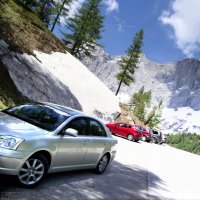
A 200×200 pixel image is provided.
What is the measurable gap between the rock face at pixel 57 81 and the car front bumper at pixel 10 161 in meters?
15.0

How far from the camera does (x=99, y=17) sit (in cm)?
5066

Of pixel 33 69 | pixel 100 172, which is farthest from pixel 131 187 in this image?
pixel 33 69

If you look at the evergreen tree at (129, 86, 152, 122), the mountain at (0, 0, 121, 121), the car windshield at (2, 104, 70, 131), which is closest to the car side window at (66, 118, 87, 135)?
the car windshield at (2, 104, 70, 131)

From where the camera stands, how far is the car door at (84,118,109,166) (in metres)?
8.73

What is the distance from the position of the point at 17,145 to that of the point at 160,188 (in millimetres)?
5850

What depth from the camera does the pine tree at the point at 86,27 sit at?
1896 inches

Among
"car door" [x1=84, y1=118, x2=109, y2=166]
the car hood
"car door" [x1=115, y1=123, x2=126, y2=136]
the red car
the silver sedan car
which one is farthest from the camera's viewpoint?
"car door" [x1=115, y1=123, x2=126, y2=136]

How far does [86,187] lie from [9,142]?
2.59 m

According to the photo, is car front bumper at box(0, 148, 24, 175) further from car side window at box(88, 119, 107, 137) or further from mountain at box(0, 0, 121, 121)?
mountain at box(0, 0, 121, 121)

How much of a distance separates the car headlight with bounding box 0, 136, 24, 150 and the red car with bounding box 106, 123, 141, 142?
23667 mm

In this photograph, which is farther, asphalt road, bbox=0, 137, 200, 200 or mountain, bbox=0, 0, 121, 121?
mountain, bbox=0, 0, 121, 121

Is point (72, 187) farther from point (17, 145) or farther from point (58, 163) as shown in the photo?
point (17, 145)

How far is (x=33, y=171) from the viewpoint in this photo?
6.64 metres

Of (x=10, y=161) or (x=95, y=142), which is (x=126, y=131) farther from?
(x=10, y=161)
